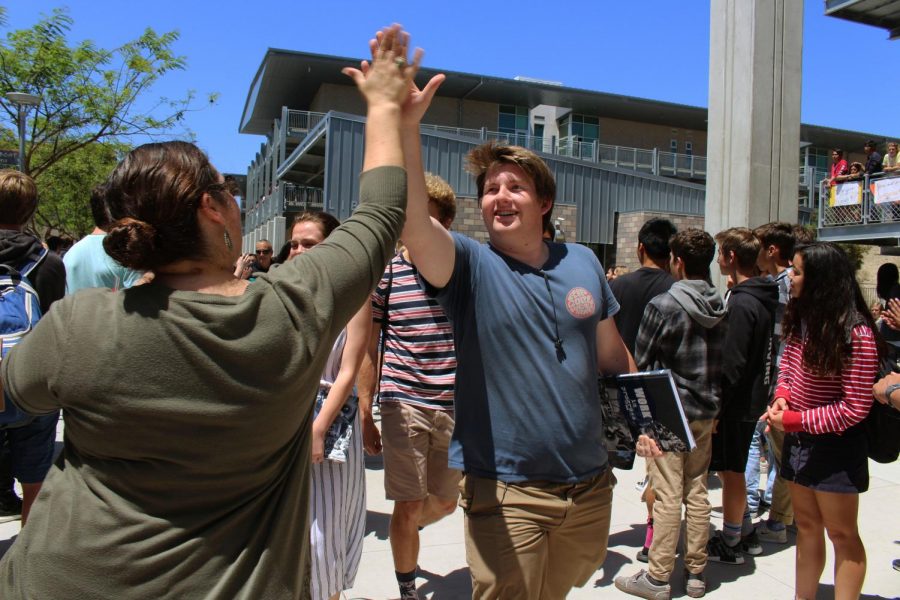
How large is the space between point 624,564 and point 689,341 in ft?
5.00

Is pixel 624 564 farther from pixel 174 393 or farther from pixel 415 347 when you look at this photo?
pixel 174 393

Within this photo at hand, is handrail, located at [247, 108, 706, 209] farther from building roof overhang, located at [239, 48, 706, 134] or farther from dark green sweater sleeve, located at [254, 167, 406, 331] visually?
dark green sweater sleeve, located at [254, 167, 406, 331]

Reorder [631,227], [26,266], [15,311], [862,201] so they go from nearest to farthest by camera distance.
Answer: [15,311] → [26,266] → [862,201] → [631,227]

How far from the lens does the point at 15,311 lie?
3068 millimetres

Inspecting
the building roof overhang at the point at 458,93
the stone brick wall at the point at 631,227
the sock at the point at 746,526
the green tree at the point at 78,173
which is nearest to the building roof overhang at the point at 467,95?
the building roof overhang at the point at 458,93

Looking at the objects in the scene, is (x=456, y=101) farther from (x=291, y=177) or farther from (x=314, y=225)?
(x=314, y=225)

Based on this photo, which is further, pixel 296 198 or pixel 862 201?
pixel 296 198

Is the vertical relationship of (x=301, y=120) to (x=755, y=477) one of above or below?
above

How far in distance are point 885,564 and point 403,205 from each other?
14.7 feet

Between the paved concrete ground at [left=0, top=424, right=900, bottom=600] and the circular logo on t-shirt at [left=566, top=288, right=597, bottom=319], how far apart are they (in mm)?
2152

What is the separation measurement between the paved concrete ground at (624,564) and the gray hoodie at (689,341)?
110 cm

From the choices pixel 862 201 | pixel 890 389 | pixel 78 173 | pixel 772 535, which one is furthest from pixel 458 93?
pixel 890 389

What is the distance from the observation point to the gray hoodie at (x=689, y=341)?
12.9 ft

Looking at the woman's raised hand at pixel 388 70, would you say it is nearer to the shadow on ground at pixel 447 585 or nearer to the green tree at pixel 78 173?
the shadow on ground at pixel 447 585
